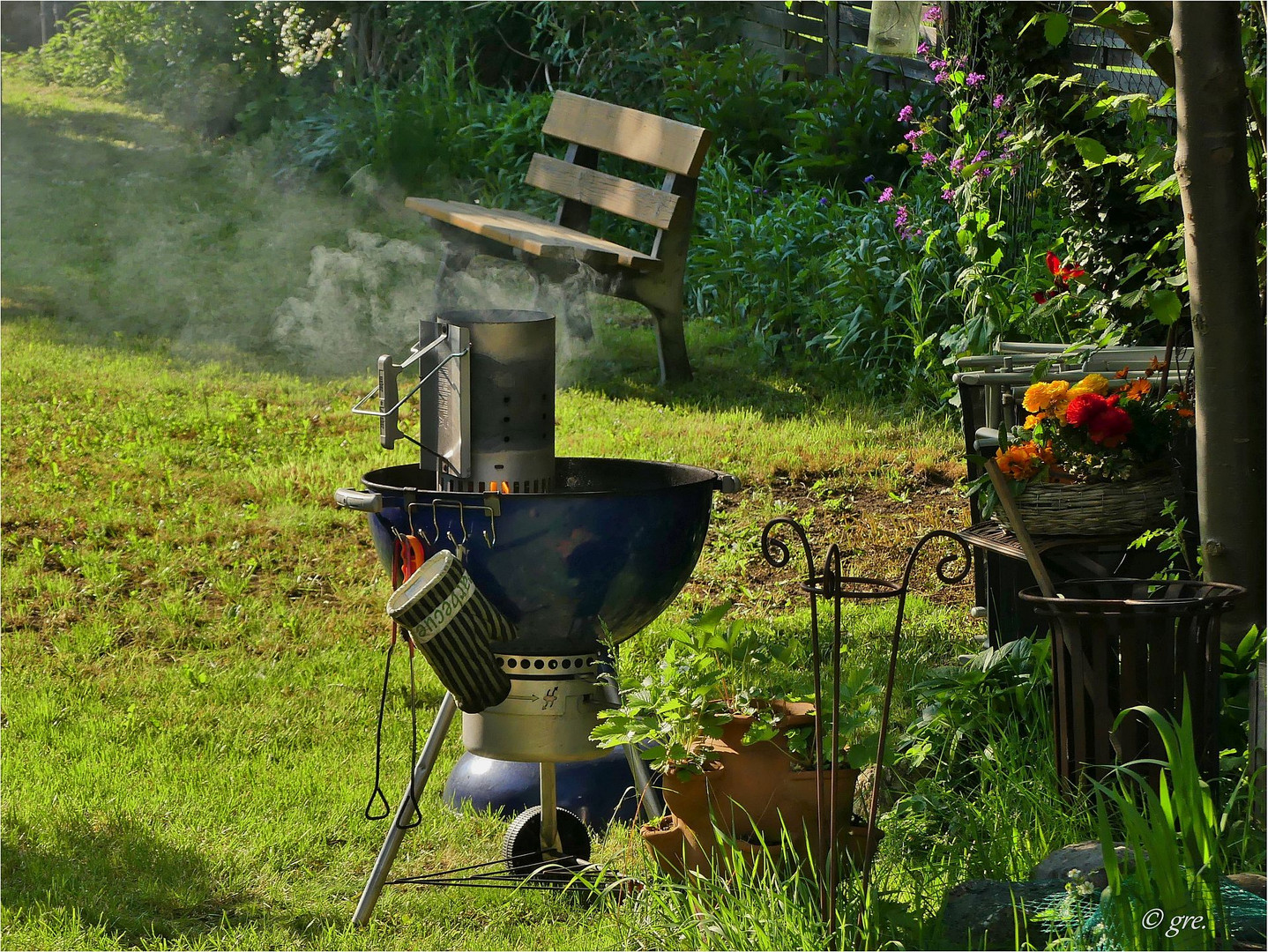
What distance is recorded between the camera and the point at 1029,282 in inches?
226

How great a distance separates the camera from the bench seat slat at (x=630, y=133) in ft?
21.0

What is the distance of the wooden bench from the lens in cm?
629

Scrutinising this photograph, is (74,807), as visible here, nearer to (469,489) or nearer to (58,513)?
(469,489)

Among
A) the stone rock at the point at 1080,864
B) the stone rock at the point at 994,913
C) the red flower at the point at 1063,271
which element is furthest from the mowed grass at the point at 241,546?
the red flower at the point at 1063,271

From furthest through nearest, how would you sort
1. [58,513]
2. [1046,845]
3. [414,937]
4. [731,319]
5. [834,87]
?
[834,87], [731,319], [58,513], [414,937], [1046,845]

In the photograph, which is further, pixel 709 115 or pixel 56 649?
pixel 709 115

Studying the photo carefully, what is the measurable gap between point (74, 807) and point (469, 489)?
1276 millimetres

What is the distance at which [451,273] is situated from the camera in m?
6.91

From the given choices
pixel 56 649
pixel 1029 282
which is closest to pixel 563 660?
pixel 56 649

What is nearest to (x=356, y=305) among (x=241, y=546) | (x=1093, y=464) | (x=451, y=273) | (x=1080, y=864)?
(x=451, y=273)

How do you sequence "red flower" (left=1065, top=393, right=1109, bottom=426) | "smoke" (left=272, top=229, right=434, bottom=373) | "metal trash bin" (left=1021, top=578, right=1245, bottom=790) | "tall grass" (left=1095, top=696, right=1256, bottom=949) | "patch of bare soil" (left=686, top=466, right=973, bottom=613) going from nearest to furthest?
"tall grass" (left=1095, top=696, right=1256, bottom=949), "metal trash bin" (left=1021, top=578, right=1245, bottom=790), "red flower" (left=1065, top=393, right=1109, bottom=426), "patch of bare soil" (left=686, top=466, right=973, bottom=613), "smoke" (left=272, top=229, right=434, bottom=373)

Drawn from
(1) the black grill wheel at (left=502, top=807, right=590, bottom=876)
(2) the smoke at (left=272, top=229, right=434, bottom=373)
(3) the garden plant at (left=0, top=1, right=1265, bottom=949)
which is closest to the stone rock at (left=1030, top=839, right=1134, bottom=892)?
(3) the garden plant at (left=0, top=1, right=1265, bottom=949)

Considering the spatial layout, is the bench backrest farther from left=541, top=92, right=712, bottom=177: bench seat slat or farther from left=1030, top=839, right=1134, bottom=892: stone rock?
left=1030, top=839, right=1134, bottom=892: stone rock

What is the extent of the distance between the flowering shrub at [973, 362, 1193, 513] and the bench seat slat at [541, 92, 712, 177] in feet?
→ 10.8
